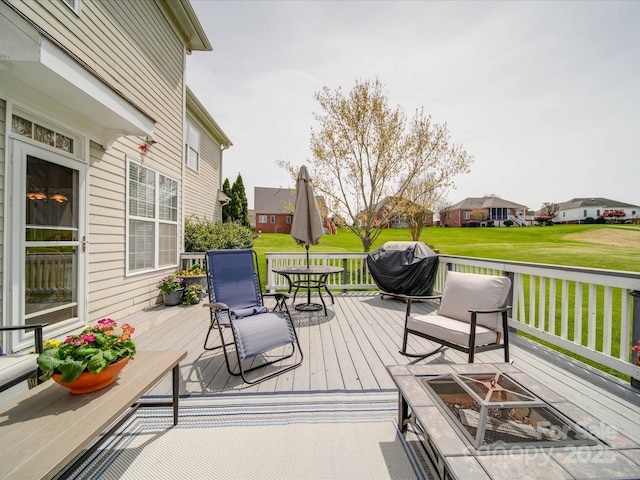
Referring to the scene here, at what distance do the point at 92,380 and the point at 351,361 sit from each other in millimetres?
2251

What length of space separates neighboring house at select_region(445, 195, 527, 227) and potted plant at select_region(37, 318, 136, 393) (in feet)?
144

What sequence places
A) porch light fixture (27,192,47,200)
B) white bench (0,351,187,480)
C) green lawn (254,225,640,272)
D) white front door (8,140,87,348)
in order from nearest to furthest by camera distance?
1. white bench (0,351,187,480)
2. white front door (8,140,87,348)
3. porch light fixture (27,192,47,200)
4. green lawn (254,225,640,272)

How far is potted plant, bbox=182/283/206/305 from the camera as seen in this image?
5422 millimetres

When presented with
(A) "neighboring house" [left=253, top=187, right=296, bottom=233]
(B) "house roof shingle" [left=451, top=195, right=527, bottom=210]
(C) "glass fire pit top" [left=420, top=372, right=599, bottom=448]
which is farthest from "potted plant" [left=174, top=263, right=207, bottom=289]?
(B) "house roof shingle" [left=451, top=195, right=527, bottom=210]

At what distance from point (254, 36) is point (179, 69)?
1.88 meters

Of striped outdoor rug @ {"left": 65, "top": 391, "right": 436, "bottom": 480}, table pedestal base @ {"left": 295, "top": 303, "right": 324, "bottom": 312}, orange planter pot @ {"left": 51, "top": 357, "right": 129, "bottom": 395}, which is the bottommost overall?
striped outdoor rug @ {"left": 65, "top": 391, "right": 436, "bottom": 480}

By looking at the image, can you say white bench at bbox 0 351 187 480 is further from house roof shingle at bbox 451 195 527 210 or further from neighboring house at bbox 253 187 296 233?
house roof shingle at bbox 451 195 527 210

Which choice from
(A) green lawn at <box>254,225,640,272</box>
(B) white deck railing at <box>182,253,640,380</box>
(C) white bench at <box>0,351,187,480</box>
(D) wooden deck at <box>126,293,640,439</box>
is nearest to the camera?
(C) white bench at <box>0,351,187,480</box>

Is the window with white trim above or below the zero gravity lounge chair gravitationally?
above

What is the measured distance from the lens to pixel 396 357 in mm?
3096

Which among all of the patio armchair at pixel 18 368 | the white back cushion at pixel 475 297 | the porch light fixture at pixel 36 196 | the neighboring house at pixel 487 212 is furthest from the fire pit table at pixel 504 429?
the neighboring house at pixel 487 212

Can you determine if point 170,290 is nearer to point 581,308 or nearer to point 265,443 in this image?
point 265,443

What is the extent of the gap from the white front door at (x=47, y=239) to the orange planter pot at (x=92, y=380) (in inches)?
83.1

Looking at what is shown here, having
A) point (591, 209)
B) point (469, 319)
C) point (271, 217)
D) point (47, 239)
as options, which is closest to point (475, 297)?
point (469, 319)
